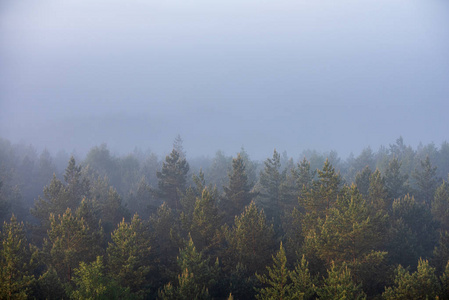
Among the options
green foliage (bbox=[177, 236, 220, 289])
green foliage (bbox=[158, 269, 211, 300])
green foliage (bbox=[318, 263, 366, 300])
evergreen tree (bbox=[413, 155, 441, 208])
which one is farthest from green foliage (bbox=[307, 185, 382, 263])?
evergreen tree (bbox=[413, 155, 441, 208])

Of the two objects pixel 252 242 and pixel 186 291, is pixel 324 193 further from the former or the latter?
pixel 186 291

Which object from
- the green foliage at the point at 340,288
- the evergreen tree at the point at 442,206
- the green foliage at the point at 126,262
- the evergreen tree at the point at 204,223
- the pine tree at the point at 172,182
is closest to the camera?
the green foliage at the point at 340,288

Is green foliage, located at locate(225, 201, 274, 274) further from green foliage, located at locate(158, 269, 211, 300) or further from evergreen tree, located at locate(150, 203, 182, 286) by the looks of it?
green foliage, located at locate(158, 269, 211, 300)

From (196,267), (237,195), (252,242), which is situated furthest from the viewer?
(237,195)

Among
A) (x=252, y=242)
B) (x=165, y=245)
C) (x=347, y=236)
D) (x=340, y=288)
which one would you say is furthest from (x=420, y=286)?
(x=165, y=245)

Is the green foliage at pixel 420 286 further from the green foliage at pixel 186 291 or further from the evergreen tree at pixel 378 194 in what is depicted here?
the evergreen tree at pixel 378 194

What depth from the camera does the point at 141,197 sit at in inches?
2463

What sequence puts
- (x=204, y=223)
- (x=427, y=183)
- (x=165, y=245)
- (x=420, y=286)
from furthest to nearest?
(x=427, y=183) < (x=165, y=245) < (x=204, y=223) < (x=420, y=286)

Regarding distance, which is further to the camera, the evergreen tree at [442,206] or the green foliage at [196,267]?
the evergreen tree at [442,206]

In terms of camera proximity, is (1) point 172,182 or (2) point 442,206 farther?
(1) point 172,182

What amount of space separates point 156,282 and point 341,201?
903 inches

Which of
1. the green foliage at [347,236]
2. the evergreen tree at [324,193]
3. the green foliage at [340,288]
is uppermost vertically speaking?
the evergreen tree at [324,193]

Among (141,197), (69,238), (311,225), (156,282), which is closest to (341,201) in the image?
(311,225)

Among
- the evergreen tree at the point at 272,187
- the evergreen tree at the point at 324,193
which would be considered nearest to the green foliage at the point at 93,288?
the evergreen tree at the point at 324,193
